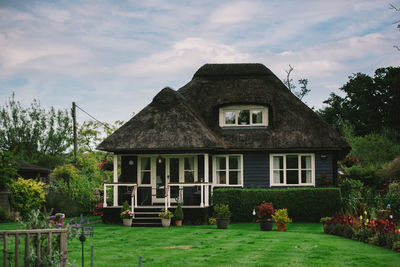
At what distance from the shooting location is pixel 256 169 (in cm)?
2477

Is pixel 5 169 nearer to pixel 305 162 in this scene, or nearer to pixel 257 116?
pixel 257 116

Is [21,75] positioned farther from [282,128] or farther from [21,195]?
[282,128]

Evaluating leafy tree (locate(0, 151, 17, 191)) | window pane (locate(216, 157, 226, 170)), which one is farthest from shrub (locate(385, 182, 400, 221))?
leafy tree (locate(0, 151, 17, 191))

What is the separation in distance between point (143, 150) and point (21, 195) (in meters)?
6.08

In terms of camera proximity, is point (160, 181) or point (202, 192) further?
point (160, 181)

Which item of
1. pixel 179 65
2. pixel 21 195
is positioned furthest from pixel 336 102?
pixel 21 195

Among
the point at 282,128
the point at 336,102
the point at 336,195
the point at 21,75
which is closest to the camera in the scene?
the point at 336,195

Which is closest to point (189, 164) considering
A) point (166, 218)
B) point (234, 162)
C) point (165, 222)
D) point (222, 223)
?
point (234, 162)

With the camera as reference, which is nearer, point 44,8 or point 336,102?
point 44,8

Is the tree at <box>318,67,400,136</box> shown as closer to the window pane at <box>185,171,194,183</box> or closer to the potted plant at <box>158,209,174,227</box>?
the window pane at <box>185,171,194,183</box>

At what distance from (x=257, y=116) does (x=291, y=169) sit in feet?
10.4

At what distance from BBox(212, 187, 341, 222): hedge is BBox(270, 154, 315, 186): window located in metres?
2.57

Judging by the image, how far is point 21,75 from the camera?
3134cm

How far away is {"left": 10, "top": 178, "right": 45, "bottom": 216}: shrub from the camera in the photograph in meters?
23.7
